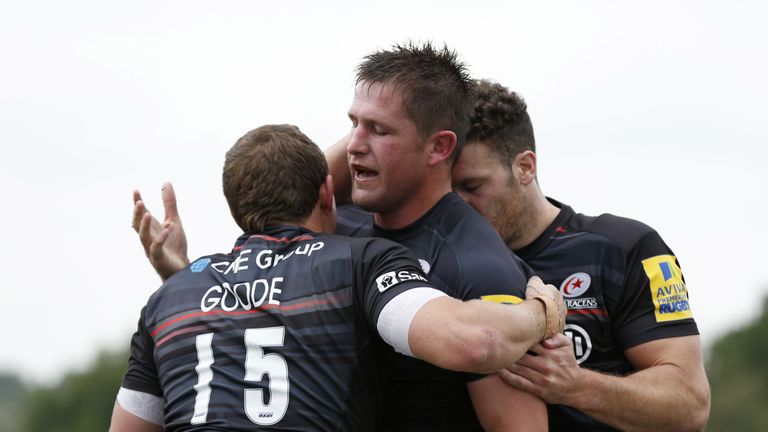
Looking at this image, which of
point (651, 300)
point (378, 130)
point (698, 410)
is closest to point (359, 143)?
point (378, 130)

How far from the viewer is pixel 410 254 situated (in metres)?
6.27

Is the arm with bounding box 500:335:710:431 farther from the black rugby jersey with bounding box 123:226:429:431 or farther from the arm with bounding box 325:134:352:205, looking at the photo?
the arm with bounding box 325:134:352:205

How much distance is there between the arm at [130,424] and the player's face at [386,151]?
165 cm

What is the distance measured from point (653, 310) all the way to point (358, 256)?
2293mm

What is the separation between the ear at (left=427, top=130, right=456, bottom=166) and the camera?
704cm

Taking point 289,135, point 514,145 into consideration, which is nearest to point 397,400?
point 289,135

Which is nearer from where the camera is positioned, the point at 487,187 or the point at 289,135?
the point at 289,135

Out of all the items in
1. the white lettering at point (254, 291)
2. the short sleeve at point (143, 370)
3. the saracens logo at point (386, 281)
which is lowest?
the short sleeve at point (143, 370)

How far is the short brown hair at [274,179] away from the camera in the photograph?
6570 mm

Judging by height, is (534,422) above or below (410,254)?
below

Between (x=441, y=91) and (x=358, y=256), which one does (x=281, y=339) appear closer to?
(x=358, y=256)

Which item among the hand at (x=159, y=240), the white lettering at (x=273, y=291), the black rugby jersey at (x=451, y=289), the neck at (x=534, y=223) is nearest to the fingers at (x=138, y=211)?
the hand at (x=159, y=240)

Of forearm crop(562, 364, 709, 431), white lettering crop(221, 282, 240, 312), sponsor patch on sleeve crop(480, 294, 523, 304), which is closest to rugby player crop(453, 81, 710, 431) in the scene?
forearm crop(562, 364, 709, 431)

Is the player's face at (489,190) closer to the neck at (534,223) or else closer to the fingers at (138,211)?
the neck at (534,223)
